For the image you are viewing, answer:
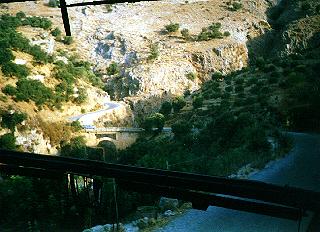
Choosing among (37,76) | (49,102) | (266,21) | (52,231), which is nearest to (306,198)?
(52,231)

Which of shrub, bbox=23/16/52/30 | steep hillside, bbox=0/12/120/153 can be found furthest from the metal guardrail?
shrub, bbox=23/16/52/30

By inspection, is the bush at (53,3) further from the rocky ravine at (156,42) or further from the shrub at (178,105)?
the shrub at (178,105)

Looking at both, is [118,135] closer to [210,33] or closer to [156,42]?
[156,42]

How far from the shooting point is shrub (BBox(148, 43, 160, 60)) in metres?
58.8

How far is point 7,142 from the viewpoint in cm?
3266

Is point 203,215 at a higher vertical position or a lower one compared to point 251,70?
lower

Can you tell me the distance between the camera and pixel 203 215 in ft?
45.4

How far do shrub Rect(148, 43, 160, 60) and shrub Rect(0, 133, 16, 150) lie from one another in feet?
94.7

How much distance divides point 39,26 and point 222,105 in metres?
36.6

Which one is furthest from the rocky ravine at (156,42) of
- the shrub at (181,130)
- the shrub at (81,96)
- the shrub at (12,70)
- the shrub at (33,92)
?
the shrub at (181,130)

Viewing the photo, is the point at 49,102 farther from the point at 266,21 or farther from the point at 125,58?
the point at 266,21

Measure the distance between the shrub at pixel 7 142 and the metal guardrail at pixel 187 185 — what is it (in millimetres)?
30371

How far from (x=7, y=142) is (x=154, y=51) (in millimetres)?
31361

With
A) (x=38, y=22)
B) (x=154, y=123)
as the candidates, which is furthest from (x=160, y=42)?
(x=154, y=123)
